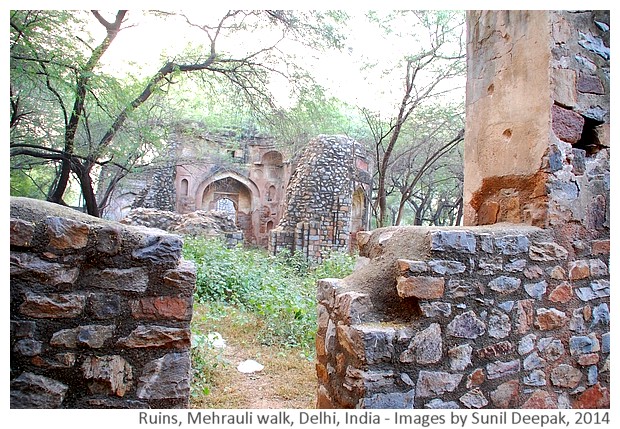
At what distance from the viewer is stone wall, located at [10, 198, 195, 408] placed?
1.58 meters

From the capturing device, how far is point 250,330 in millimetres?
4617

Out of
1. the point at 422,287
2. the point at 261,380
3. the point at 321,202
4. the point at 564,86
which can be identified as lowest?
the point at 261,380

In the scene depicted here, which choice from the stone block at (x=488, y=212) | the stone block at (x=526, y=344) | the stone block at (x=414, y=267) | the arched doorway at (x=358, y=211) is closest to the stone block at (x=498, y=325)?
the stone block at (x=526, y=344)

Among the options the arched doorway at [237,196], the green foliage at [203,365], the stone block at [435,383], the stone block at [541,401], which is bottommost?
the green foliage at [203,365]

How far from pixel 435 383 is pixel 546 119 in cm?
157

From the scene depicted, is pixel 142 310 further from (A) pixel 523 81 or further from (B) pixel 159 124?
(B) pixel 159 124

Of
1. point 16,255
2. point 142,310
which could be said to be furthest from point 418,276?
point 16,255

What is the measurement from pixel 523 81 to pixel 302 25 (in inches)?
197

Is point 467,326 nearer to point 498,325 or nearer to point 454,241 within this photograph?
point 498,325

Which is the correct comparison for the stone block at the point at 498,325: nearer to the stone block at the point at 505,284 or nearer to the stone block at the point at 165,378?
the stone block at the point at 505,284

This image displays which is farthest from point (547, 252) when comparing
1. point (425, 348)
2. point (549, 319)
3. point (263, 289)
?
point (263, 289)

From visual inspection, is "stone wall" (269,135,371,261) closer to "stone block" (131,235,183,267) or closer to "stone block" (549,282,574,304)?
"stone block" (549,282,574,304)

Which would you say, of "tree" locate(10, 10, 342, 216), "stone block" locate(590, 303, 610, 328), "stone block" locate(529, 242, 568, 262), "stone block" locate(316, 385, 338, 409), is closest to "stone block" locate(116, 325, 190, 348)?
"stone block" locate(316, 385, 338, 409)

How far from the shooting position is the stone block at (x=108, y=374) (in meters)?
1.64
